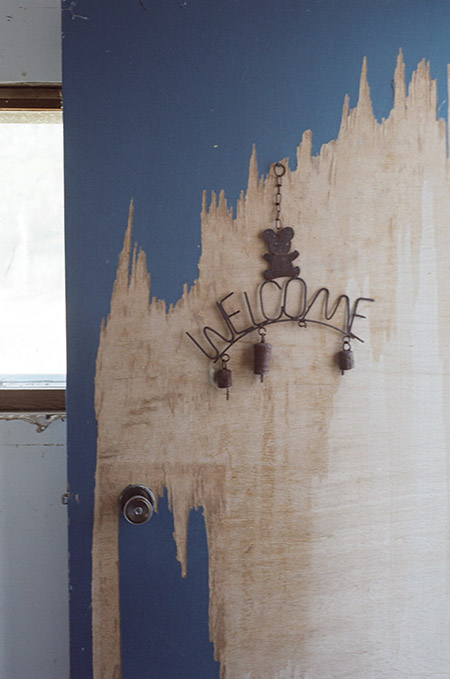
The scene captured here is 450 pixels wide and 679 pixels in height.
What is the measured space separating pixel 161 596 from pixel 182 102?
2.68 ft

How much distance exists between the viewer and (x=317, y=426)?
822mm

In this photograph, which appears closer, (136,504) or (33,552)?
(136,504)

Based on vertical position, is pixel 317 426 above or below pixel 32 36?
below

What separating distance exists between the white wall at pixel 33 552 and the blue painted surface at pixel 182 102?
0.35 metres

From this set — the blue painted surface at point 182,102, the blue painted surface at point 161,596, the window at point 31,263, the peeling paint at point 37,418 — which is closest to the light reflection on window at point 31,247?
the window at point 31,263

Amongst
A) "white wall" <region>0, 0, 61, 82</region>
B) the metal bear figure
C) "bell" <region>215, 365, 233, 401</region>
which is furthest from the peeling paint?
"white wall" <region>0, 0, 61, 82</region>

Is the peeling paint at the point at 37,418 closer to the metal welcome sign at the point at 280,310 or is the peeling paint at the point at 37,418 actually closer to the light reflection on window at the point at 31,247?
the light reflection on window at the point at 31,247

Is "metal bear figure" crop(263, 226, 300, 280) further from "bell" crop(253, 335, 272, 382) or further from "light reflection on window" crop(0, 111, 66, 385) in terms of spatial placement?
"light reflection on window" crop(0, 111, 66, 385)

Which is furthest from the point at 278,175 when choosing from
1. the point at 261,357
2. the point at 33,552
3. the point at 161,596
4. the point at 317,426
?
the point at 33,552

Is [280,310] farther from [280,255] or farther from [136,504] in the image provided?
[136,504]

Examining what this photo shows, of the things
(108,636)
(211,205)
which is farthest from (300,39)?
(108,636)

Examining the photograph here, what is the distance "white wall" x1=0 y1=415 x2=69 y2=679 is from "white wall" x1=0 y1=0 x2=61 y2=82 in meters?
0.76

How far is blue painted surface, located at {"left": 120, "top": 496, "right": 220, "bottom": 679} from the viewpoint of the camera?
0.82 meters

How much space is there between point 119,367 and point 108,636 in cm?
45
